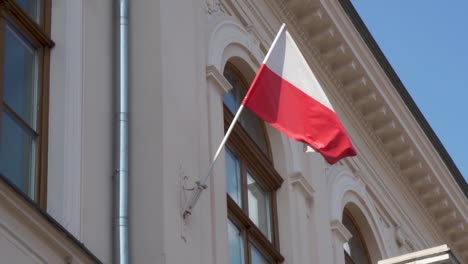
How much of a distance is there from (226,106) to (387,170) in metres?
5.41

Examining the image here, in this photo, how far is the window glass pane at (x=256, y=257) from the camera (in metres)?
13.8

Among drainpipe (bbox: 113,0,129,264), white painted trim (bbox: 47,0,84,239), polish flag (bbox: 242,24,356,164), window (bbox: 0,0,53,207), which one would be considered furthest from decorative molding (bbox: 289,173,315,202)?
window (bbox: 0,0,53,207)

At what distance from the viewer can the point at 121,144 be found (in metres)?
11.3

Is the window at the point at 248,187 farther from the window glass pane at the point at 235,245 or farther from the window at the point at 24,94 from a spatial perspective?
the window at the point at 24,94

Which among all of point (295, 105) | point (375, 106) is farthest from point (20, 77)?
point (375, 106)

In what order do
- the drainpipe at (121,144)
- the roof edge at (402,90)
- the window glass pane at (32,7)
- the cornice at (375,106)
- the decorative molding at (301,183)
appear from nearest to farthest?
the drainpipe at (121,144)
the window glass pane at (32,7)
the decorative molding at (301,183)
the cornice at (375,106)
the roof edge at (402,90)

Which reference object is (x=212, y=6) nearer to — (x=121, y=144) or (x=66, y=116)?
(x=121, y=144)

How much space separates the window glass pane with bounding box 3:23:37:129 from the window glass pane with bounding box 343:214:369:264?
716cm

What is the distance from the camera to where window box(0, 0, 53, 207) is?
10.4m

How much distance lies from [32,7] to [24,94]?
918mm

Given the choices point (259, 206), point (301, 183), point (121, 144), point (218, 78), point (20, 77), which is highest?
point (218, 78)

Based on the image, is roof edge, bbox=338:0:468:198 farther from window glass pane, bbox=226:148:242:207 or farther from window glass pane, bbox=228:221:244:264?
window glass pane, bbox=228:221:244:264

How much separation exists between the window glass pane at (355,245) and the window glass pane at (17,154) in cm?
741

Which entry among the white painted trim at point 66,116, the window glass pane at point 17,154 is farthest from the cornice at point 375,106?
the window glass pane at point 17,154
